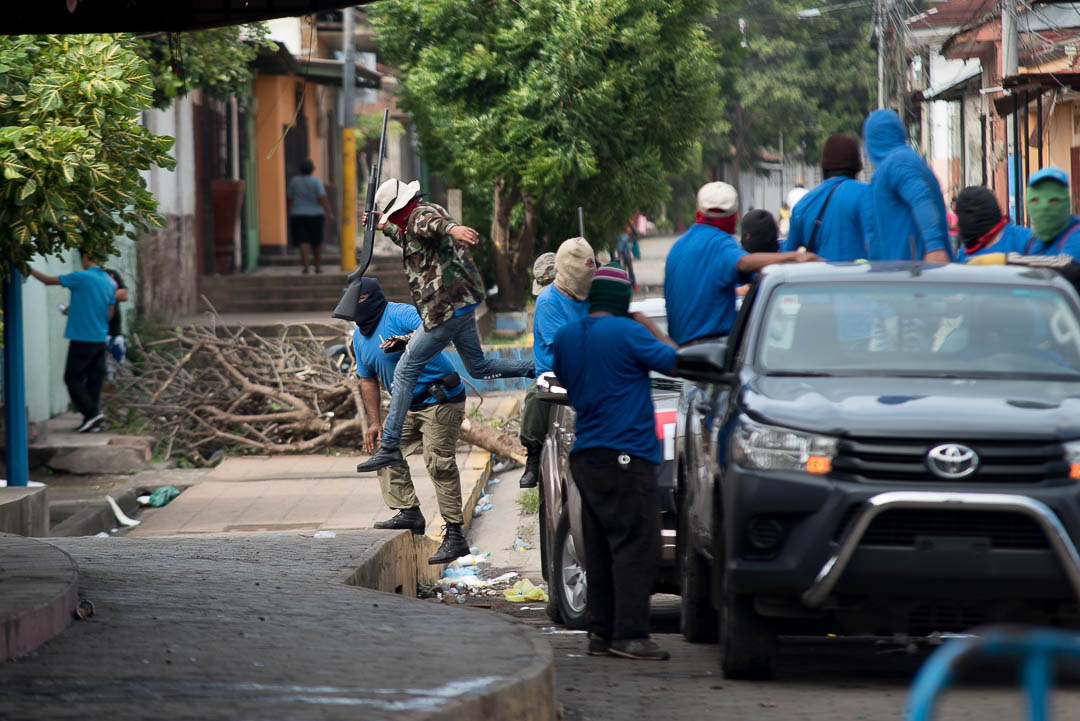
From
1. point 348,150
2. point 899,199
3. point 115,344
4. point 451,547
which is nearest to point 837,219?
point 899,199

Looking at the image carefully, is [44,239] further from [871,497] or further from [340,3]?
[871,497]

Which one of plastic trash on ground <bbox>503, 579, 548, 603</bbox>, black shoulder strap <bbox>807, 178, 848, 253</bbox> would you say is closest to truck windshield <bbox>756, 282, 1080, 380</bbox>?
black shoulder strap <bbox>807, 178, 848, 253</bbox>

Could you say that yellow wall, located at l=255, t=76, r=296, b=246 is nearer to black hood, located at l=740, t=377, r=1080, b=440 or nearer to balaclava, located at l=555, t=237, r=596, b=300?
balaclava, located at l=555, t=237, r=596, b=300

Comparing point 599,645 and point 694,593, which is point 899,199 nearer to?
point 694,593

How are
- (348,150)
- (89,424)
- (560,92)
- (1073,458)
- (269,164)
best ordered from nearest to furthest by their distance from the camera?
(1073,458), (89,424), (560,92), (348,150), (269,164)

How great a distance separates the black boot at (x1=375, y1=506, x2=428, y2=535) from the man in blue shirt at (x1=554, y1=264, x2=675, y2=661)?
352cm

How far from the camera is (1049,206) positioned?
8047mm

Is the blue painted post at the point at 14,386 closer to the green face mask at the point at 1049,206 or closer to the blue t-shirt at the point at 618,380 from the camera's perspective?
the blue t-shirt at the point at 618,380

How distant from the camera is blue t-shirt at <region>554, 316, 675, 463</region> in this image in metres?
6.66

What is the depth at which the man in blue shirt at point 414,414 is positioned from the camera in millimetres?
10125

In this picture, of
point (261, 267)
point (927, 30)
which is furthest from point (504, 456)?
point (927, 30)

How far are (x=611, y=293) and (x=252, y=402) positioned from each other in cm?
973

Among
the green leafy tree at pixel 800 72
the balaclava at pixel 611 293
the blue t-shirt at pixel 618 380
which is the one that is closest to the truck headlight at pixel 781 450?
the blue t-shirt at pixel 618 380

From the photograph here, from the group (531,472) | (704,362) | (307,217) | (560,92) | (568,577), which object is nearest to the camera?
(704,362)
